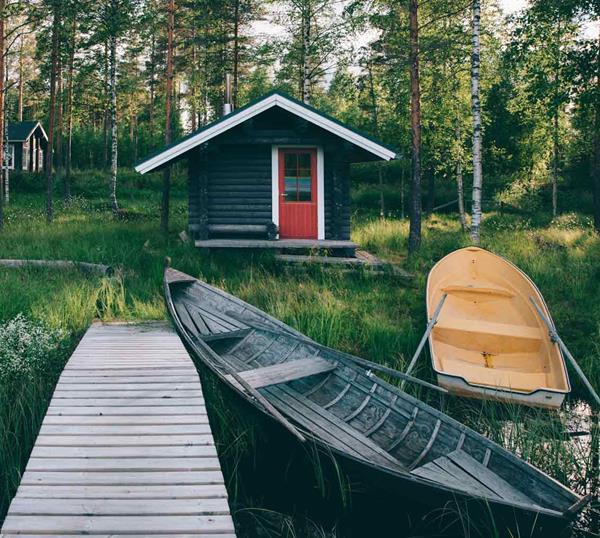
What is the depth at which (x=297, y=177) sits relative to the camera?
1303 centimetres

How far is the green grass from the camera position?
5.09 meters

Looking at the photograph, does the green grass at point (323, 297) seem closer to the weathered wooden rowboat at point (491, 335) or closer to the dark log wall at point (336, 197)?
the weathered wooden rowboat at point (491, 335)

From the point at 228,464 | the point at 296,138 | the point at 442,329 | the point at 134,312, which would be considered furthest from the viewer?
the point at 296,138

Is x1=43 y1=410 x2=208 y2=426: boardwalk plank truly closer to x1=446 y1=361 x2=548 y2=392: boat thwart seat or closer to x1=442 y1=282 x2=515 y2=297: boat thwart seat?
x1=446 y1=361 x2=548 y2=392: boat thwart seat

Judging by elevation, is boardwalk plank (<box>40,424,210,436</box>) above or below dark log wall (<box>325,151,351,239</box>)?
below

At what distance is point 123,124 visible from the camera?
147ft

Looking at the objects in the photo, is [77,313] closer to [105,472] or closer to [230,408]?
[230,408]

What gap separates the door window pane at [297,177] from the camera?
12914 mm

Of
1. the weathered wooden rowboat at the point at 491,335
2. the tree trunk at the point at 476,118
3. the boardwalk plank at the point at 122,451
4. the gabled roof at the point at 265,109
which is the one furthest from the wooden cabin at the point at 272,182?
the boardwalk plank at the point at 122,451

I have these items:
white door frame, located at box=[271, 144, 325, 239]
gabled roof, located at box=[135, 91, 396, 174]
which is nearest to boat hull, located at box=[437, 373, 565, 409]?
gabled roof, located at box=[135, 91, 396, 174]

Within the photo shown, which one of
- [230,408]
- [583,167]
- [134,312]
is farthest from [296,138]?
[583,167]

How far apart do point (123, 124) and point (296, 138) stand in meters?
36.3

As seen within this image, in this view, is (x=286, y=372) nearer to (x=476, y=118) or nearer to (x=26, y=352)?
(x=26, y=352)

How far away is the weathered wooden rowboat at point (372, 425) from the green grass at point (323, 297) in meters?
0.66
